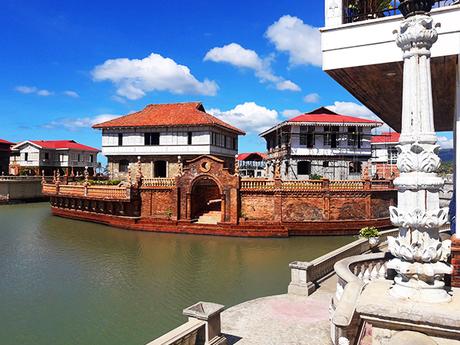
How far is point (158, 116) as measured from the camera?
40.5m

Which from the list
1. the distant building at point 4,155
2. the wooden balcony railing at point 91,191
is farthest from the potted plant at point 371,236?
the distant building at point 4,155

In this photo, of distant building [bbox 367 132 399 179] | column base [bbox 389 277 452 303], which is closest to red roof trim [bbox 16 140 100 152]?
distant building [bbox 367 132 399 179]

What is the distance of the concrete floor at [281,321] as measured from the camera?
8250 millimetres

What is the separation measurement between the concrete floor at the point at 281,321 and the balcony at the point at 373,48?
604 centimetres

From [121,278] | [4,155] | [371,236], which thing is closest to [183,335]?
[121,278]

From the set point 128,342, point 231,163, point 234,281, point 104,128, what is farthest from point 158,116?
point 128,342

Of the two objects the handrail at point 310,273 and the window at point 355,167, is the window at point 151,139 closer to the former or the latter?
the window at point 355,167

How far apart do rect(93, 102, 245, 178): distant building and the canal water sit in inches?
490

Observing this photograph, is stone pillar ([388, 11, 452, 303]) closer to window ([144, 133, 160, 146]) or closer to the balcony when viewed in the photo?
the balcony

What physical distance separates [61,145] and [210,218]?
4532cm

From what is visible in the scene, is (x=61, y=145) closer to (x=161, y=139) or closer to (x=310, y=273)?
(x=161, y=139)

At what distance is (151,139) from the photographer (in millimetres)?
39156

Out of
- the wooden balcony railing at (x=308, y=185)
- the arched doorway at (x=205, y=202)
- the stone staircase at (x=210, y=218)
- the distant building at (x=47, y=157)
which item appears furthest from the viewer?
the distant building at (x=47, y=157)

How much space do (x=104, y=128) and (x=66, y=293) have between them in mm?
28710
